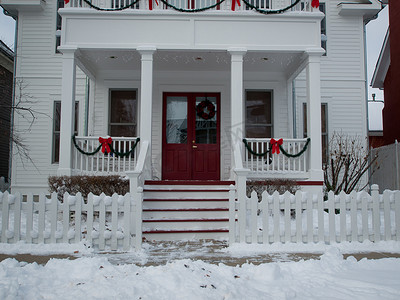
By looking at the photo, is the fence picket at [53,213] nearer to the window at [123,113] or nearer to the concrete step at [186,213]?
the concrete step at [186,213]

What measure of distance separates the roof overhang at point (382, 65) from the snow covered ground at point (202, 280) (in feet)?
43.2

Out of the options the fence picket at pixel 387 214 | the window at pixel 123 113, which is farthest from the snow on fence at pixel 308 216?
the window at pixel 123 113

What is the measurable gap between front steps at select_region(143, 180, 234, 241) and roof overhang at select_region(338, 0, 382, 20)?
7344 mm

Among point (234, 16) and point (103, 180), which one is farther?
point (234, 16)

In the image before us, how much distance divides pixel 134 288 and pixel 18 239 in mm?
3023

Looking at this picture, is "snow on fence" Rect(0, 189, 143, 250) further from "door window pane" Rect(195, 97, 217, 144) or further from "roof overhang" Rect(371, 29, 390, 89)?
"roof overhang" Rect(371, 29, 390, 89)

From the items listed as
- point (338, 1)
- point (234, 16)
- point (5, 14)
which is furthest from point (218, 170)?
point (5, 14)

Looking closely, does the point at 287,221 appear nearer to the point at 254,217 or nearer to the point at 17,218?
the point at 254,217

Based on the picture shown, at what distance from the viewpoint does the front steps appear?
654 cm

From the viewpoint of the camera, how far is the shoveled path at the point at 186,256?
4781 millimetres

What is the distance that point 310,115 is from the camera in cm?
863

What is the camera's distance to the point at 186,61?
32.0 ft

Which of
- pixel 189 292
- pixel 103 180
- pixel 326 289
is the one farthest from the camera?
pixel 103 180

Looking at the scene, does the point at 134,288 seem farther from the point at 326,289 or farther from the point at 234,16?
the point at 234,16
